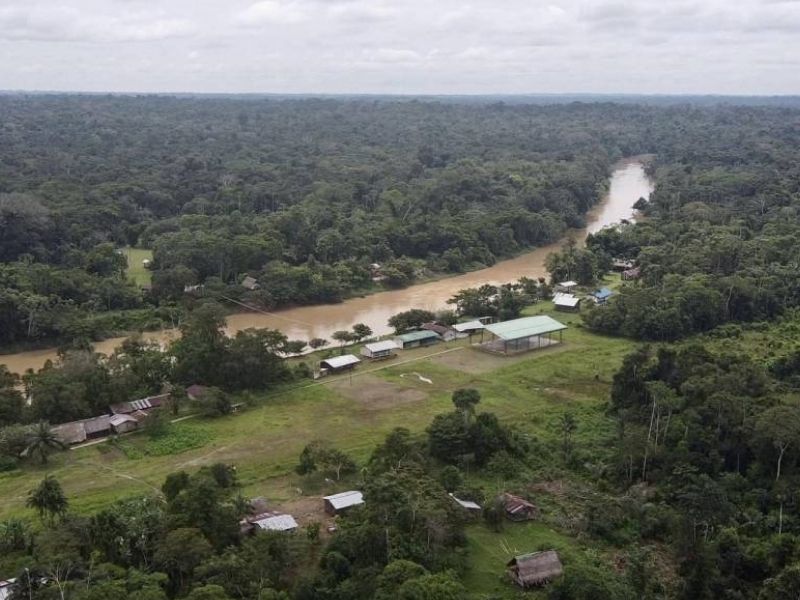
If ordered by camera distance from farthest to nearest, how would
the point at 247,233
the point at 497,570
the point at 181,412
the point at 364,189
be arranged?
1. the point at 364,189
2. the point at 247,233
3. the point at 181,412
4. the point at 497,570

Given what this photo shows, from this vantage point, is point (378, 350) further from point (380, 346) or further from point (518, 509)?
point (518, 509)

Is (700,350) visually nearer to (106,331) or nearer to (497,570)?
(497,570)

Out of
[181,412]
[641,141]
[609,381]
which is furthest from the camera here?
[641,141]

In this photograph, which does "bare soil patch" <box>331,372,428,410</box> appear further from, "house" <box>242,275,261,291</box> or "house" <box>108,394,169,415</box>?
"house" <box>242,275,261,291</box>

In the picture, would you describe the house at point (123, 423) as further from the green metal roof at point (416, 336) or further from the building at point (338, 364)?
the green metal roof at point (416, 336)

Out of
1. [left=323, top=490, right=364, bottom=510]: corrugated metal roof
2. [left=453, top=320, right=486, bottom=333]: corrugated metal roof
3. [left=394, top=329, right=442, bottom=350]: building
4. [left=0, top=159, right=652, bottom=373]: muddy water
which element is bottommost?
[left=0, top=159, right=652, bottom=373]: muddy water

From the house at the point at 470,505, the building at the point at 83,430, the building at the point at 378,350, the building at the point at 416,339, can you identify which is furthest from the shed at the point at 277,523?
the building at the point at 416,339

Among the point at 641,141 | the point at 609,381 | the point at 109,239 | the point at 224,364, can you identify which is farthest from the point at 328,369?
the point at 641,141

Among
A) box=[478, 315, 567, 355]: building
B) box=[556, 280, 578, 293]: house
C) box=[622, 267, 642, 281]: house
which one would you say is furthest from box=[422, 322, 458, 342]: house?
box=[622, 267, 642, 281]: house
